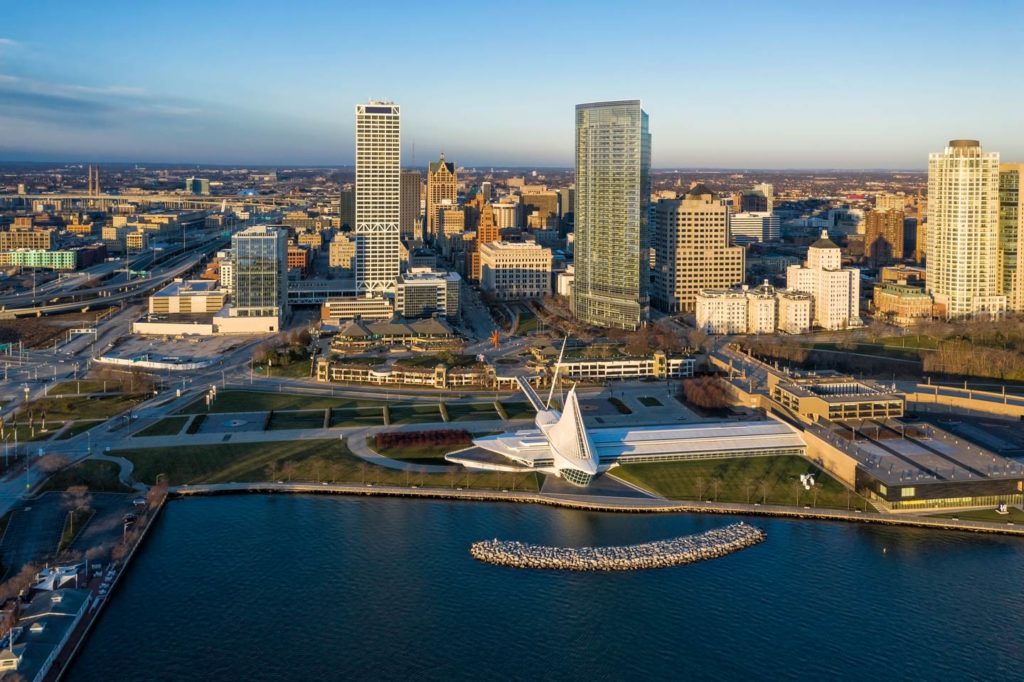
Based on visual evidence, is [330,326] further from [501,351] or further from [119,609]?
[119,609]

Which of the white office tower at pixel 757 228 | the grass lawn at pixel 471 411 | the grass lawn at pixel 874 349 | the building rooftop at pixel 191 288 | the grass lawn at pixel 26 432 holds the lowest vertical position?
the grass lawn at pixel 26 432

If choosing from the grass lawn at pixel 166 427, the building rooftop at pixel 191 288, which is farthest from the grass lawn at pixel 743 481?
the building rooftop at pixel 191 288

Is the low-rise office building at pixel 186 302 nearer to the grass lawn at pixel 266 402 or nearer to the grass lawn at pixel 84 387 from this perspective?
the grass lawn at pixel 84 387

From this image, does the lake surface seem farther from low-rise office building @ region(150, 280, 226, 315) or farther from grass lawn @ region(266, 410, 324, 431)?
low-rise office building @ region(150, 280, 226, 315)

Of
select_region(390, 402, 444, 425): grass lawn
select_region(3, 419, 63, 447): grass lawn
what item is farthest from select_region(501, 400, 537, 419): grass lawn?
select_region(3, 419, 63, 447): grass lawn

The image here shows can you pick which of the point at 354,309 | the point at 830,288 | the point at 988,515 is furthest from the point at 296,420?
the point at 830,288

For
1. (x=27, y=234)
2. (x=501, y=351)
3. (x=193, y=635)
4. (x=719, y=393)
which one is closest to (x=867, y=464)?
(x=719, y=393)
